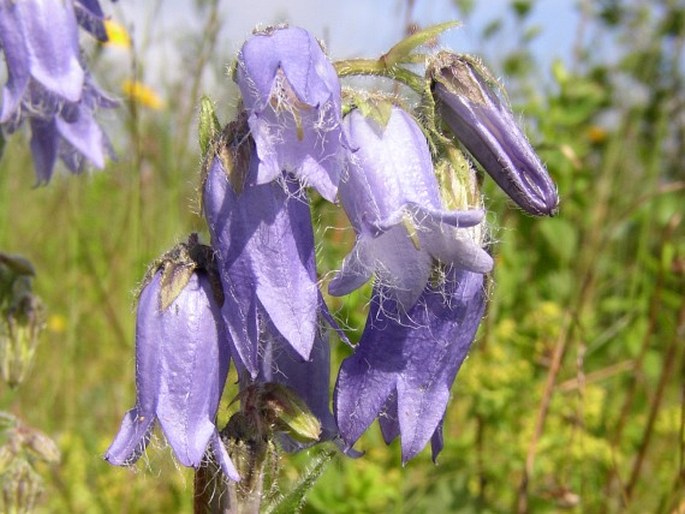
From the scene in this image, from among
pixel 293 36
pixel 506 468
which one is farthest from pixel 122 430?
pixel 506 468

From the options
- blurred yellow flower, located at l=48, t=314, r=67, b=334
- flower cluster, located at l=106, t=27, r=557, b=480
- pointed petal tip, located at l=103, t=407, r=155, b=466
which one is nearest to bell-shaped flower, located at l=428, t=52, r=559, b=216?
flower cluster, located at l=106, t=27, r=557, b=480

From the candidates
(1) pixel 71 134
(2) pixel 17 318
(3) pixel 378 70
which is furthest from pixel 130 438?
(1) pixel 71 134

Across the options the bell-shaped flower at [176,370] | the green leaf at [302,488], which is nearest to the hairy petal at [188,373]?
the bell-shaped flower at [176,370]

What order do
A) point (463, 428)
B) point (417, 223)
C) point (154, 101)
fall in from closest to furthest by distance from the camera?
point (417, 223), point (463, 428), point (154, 101)

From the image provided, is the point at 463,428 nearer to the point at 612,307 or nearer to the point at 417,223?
the point at 612,307

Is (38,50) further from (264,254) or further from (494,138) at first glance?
(494,138)

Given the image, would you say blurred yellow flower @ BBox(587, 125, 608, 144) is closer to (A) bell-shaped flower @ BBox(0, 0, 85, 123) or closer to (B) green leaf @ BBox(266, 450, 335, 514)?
(A) bell-shaped flower @ BBox(0, 0, 85, 123)
